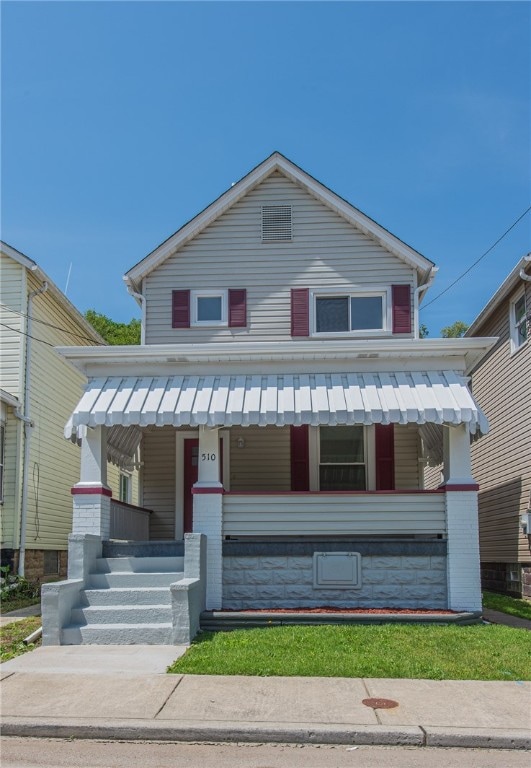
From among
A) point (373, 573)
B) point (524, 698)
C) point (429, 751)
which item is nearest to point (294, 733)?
point (429, 751)

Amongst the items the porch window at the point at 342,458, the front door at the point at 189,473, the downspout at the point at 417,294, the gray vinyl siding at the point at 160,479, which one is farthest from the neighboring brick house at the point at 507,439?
the gray vinyl siding at the point at 160,479

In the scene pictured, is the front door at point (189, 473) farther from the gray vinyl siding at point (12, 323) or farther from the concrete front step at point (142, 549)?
the gray vinyl siding at point (12, 323)

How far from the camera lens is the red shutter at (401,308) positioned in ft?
50.4

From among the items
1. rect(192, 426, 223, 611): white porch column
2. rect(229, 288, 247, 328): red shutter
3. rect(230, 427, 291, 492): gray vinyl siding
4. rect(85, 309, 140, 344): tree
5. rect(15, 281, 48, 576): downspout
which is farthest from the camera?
rect(85, 309, 140, 344): tree

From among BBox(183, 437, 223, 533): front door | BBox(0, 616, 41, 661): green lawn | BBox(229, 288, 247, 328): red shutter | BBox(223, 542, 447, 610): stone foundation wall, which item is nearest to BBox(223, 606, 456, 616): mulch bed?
BBox(223, 542, 447, 610): stone foundation wall

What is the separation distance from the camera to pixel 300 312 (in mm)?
15664

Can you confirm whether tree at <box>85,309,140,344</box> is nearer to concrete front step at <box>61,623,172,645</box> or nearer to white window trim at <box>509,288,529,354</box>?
white window trim at <box>509,288,529,354</box>

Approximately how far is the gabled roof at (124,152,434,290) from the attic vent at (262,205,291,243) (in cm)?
59

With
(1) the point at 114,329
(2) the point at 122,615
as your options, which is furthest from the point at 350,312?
(1) the point at 114,329

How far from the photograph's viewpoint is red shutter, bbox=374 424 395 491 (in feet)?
47.9

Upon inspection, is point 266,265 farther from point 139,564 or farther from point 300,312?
point 139,564

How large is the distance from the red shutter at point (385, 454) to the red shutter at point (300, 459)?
1.30 metres

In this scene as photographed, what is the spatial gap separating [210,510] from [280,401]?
192cm

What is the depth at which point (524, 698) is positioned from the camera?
752 cm
